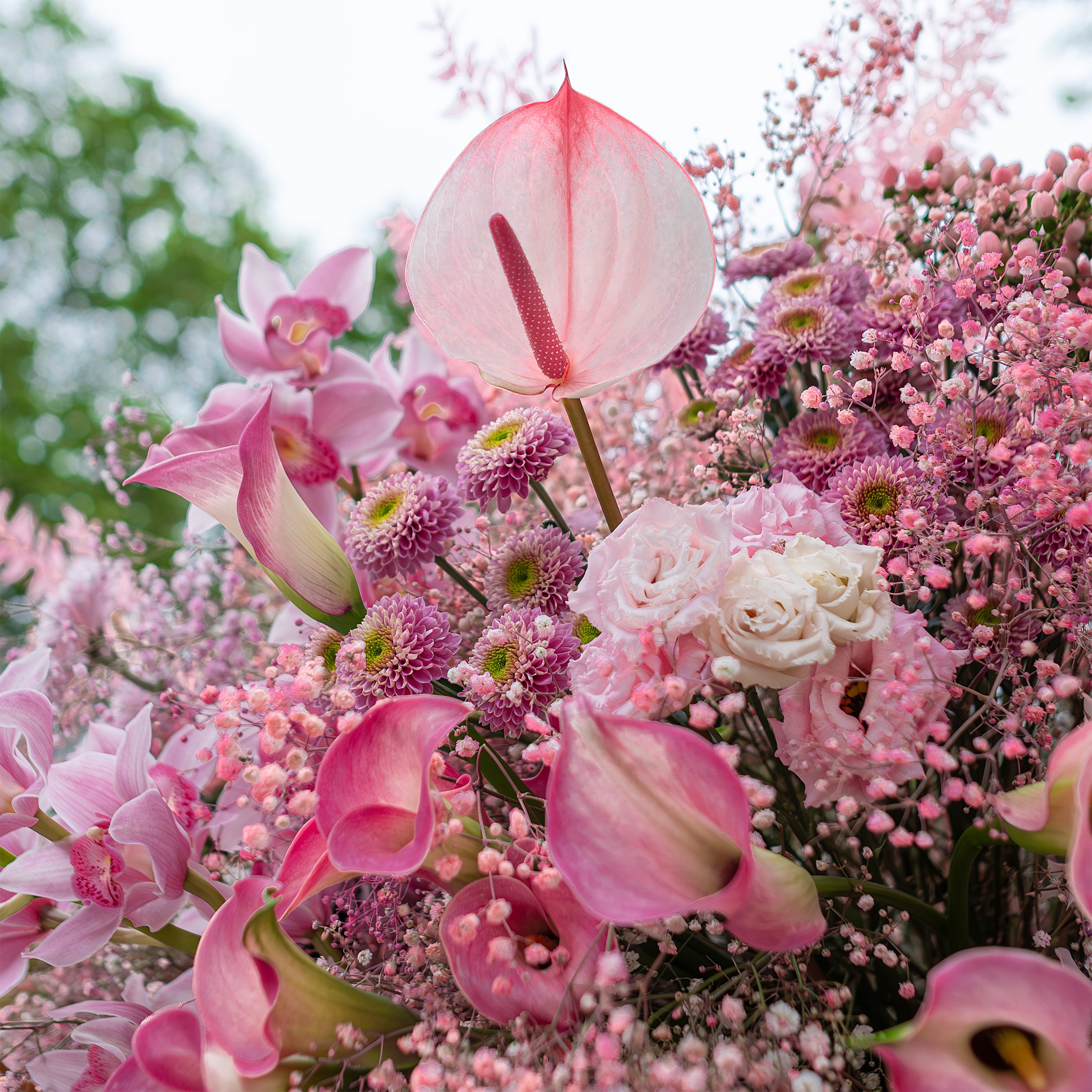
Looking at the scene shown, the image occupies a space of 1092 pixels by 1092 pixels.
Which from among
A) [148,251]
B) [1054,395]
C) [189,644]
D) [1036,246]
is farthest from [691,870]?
[148,251]

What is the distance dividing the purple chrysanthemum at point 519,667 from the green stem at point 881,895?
140 mm

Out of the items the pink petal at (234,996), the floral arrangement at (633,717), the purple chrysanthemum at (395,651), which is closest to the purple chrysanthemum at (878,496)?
the floral arrangement at (633,717)

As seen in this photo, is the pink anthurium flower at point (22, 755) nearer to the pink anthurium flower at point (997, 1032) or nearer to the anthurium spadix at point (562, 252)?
the anthurium spadix at point (562, 252)

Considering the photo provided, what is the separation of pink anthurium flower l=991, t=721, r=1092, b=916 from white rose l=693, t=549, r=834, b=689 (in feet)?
0.27

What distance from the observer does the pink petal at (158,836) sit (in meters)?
0.35

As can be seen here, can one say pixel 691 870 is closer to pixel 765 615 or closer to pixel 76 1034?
pixel 765 615

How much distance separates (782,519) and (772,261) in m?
0.27

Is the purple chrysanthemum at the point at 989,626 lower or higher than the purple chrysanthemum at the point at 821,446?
lower

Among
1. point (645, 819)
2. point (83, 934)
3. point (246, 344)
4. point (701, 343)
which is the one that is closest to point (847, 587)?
point (645, 819)

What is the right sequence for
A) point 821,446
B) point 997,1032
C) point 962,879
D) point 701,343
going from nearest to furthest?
point 997,1032
point 962,879
point 821,446
point 701,343

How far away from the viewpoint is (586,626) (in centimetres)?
41

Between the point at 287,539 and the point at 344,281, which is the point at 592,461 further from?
the point at 344,281

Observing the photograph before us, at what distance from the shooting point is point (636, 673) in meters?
0.33

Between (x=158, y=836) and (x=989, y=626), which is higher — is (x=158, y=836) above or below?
below
